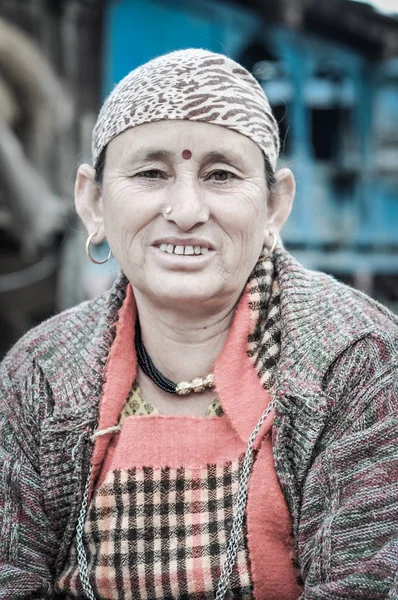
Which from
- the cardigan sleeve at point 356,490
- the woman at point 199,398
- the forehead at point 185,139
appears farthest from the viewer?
the forehead at point 185,139

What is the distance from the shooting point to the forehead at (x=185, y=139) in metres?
2.04

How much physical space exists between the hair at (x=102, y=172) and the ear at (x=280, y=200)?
0.09ft

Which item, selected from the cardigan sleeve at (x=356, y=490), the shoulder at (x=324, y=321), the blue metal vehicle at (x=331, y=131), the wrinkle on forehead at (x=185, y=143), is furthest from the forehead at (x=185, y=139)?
the blue metal vehicle at (x=331, y=131)

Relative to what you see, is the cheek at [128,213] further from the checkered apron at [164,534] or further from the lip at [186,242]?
the checkered apron at [164,534]

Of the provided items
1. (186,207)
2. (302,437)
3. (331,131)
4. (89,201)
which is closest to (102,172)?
(89,201)

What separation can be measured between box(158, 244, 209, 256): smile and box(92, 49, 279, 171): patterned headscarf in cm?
34

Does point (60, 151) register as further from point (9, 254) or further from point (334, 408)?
point (334, 408)

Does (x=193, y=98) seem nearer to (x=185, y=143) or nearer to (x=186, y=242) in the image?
(x=185, y=143)

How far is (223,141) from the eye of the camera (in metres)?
2.07

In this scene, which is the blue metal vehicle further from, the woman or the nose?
the nose

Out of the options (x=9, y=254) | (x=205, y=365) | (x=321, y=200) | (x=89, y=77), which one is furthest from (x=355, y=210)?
(x=205, y=365)

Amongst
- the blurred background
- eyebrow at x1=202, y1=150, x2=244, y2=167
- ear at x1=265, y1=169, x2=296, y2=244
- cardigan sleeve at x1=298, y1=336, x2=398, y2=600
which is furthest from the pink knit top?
the blurred background

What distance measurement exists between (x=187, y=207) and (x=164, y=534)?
0.86 metres

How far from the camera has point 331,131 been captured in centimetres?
1049
